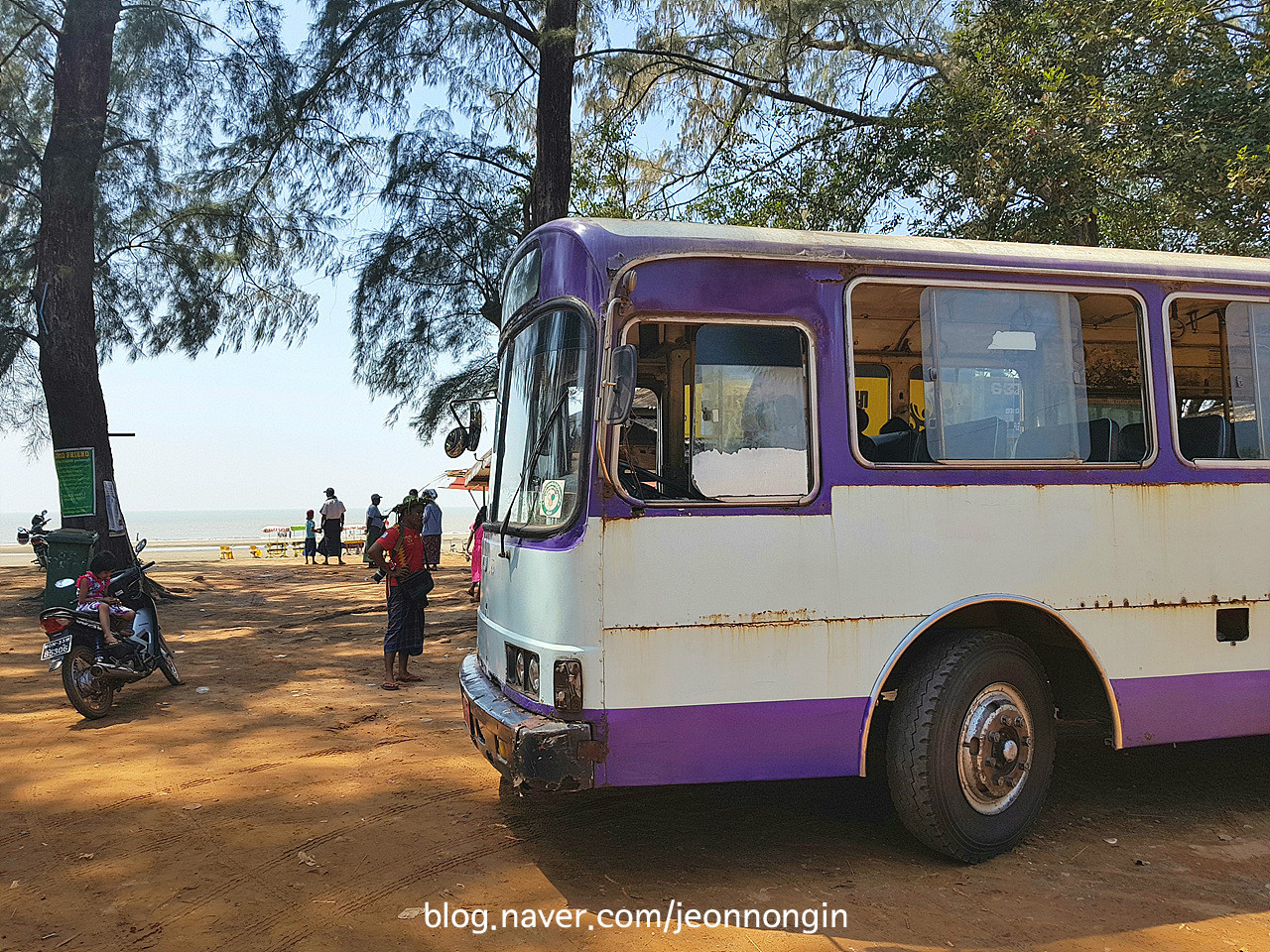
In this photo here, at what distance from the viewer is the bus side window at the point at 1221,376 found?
215 inches

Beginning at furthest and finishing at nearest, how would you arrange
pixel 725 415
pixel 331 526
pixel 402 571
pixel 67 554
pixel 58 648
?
1. pixel 331 526
2. pixel 67 554
3. pixel 402 571
4. pixel 58 648
5. pixel 725 415

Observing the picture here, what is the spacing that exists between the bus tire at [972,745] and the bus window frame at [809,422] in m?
1.11

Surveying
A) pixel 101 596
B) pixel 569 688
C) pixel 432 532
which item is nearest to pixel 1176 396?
pixel 569 688

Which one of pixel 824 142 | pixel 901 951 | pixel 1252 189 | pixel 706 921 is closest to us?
pixel 901 951

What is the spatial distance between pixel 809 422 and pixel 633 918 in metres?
2.33

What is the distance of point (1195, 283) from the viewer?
217 inches

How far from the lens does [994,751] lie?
16.0 feet

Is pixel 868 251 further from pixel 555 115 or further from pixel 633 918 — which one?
pixel 555 115

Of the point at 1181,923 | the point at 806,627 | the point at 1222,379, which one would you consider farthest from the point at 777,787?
the point at 1222,379

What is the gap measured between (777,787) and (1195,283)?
148 inches

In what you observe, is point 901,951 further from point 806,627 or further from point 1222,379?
point 1222,379

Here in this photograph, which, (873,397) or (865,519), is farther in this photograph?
(873,397)

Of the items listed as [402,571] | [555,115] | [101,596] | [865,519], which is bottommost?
[101,596]

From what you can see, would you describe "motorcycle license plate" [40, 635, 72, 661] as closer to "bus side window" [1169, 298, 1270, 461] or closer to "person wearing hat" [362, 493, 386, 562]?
"bus side window" [1169, 298, 1270, 461]
